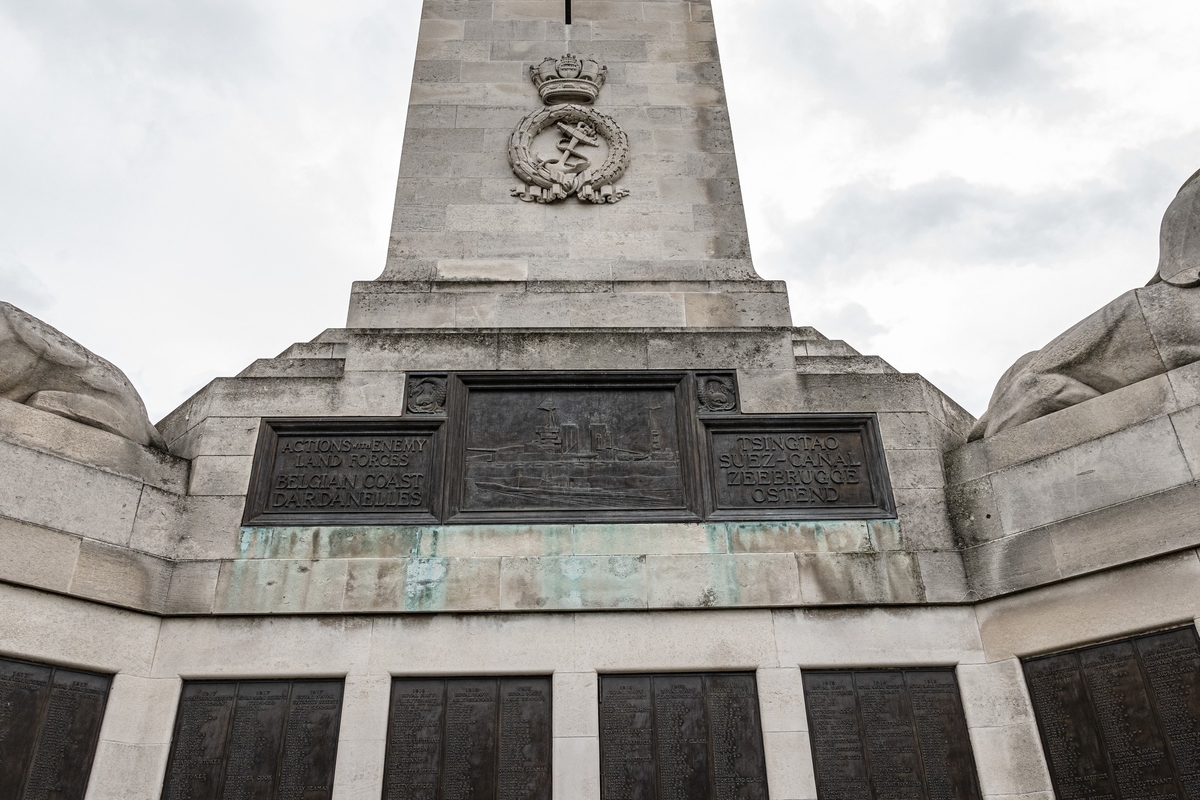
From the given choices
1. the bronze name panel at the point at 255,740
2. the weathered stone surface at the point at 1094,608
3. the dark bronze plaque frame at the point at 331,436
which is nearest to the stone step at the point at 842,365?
the weathered stone surface at the point at 1094,608

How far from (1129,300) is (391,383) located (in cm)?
808

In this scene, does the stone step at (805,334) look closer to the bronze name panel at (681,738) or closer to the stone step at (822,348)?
the stone step at (822,348)

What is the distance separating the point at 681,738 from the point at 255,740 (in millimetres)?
3927

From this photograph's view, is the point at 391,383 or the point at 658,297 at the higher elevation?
the point at 658,297

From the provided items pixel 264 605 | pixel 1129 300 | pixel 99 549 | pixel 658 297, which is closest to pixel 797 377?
pixel 658 297

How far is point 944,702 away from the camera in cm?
827

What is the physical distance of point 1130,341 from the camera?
29.0ft

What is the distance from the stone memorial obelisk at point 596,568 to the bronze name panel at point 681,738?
26 millimetres

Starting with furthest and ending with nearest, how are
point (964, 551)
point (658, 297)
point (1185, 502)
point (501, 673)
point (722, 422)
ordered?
point (658, 297) < point (722, 422) < point (964, 551) < point (501, 673) < point (1185, 502)

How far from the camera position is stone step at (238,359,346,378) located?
1012 centimetres

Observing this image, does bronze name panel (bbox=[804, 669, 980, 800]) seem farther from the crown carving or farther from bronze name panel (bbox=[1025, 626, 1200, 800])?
the crown carving

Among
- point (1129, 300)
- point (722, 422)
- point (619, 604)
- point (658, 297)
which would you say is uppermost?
point (658, 297)

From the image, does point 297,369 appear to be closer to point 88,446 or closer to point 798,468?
point 88,446

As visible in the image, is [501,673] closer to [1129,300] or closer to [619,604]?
[619,604]
